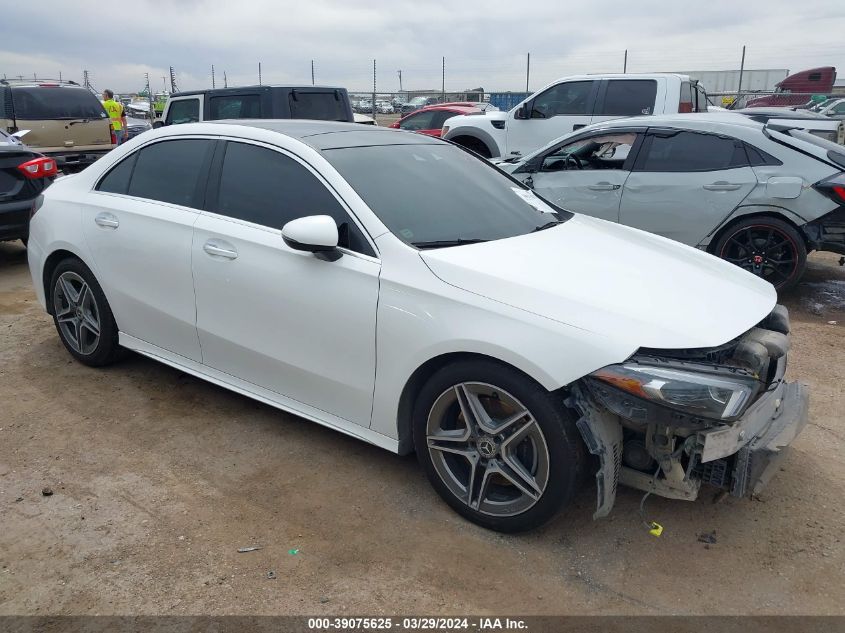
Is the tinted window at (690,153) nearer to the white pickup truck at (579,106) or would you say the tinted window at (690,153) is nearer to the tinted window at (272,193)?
the white pickup truck at (579,106)

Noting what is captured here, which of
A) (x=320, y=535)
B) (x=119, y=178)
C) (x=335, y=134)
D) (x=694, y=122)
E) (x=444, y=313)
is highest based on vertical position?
(x=694, y=122)

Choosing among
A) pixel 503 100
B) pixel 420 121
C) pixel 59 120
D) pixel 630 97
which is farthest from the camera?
pixel 503 100

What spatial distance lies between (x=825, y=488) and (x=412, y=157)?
8.72 feet

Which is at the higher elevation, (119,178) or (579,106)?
(579,106)

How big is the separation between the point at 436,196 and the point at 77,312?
8.68 feet

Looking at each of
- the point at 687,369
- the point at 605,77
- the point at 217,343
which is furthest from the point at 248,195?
the point at 605,77

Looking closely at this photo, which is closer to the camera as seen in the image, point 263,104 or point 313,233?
point 313,233

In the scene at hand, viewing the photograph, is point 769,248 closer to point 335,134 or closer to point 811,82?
point 335,134

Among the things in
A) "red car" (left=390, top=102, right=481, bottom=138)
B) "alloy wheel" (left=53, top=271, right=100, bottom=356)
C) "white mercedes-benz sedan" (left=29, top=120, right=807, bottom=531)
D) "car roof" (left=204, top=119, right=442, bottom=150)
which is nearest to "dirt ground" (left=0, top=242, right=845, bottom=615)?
"white mercedes-benz sedan" (left=29, top=120, right=807, bottom=531)

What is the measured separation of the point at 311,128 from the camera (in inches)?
155

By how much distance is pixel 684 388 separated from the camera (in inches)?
99.5

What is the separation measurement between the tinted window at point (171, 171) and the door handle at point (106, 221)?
0.62 ft

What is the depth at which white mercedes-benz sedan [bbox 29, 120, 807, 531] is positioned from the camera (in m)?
2.68

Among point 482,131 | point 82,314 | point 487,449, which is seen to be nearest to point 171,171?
point 82,314
